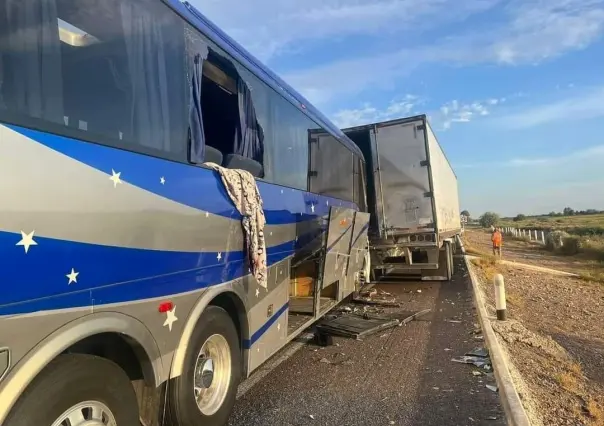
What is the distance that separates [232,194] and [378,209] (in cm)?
981

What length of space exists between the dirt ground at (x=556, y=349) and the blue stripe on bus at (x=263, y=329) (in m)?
2.69

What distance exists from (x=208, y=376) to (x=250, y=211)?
148cm

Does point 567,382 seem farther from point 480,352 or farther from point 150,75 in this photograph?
point 150,75

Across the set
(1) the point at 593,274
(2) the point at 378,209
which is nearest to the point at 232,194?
(2) the point at 378,209

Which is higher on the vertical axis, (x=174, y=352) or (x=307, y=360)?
(x=174, y=352)

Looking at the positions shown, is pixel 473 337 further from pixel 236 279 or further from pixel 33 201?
pixel 33 201

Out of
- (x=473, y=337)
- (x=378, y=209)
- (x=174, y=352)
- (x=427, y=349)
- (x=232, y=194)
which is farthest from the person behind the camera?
(x=378, y=209)

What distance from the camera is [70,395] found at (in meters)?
2.51

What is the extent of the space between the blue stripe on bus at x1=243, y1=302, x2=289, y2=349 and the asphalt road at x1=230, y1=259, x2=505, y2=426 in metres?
0.67

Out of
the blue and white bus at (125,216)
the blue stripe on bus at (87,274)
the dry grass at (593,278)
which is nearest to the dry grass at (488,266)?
the dry grass at (593,278)

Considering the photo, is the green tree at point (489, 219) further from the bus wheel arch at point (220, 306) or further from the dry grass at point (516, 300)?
the bus wheel arch at point (220, 306)

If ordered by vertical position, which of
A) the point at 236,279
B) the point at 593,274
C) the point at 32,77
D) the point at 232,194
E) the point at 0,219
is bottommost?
the point at 593,274

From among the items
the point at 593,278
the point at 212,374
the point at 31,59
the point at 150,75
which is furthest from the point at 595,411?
the point at 593,278

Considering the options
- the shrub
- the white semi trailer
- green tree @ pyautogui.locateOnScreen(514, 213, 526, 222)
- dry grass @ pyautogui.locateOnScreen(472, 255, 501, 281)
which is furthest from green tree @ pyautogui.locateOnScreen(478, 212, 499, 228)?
the white semi trailer
